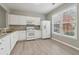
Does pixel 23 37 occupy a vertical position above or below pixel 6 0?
below

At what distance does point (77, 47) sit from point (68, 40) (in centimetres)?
77

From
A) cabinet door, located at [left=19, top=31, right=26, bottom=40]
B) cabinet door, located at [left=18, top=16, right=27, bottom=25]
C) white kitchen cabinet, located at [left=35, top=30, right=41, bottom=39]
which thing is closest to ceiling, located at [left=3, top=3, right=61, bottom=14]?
cabinet door, located at [left=18, top=16, right=27, bottom=25]

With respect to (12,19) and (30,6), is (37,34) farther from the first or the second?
(30,6)

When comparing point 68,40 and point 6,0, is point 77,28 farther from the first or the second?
point 6,0

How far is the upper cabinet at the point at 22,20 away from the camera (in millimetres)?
6326

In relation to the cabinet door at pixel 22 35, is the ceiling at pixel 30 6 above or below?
above

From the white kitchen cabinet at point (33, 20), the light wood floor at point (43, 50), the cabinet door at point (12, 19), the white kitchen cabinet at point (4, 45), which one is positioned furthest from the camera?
the white kitchen cabinet at point (33, 20)

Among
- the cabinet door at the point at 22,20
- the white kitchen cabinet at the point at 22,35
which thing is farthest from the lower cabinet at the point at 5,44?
the cabinet door at the point at 22,20

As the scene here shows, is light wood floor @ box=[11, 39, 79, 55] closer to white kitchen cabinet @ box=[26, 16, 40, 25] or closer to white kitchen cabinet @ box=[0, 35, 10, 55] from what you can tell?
white kitchen cabinet @ box=[0, 35, 10, 55]

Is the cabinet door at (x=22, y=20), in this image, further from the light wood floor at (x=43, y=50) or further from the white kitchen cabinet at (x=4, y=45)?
the white kitchen cabinet at (x=4, y=45)

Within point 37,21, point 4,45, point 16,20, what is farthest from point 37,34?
point 4,45

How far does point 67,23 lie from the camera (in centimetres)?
524

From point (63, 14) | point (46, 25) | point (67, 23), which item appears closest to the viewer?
point (67, 23)
